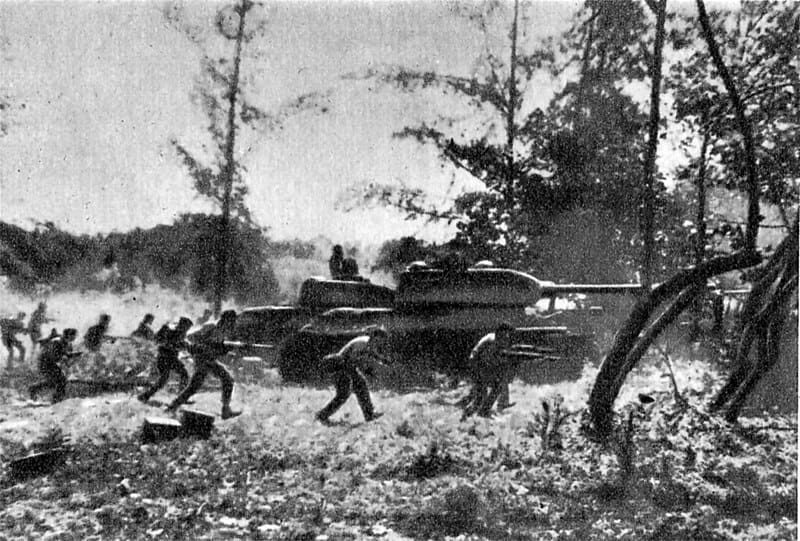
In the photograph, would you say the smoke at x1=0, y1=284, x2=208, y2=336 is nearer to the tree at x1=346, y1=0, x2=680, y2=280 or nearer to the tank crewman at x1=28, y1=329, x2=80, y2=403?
the tank crewman at x1=28, y1=329, x2=80, y2=403

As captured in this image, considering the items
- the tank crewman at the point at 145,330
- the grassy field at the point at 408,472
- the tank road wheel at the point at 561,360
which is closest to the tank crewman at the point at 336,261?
the grassy field at the point at 408,472

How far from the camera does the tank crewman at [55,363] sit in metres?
5.72

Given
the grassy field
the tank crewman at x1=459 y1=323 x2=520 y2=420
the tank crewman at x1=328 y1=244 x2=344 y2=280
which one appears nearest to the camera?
the grassy field

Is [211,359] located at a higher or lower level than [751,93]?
lower

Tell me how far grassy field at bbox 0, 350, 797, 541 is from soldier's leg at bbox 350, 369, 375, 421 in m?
0.12

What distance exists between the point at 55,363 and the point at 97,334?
0.45 metres

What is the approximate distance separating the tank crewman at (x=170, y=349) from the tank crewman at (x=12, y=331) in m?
1.18

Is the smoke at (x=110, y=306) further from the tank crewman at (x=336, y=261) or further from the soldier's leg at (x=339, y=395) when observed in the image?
the soldier's leg at (x=339, y=395)

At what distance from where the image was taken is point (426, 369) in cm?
722

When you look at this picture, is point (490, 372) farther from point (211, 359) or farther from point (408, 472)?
point (211, 359)

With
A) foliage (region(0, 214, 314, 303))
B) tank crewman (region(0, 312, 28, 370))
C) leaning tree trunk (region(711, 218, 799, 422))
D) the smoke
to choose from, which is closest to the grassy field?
leaning tree trunk (region(711, 218, 799, 422))

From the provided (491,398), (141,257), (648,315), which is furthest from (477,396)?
(141,257)

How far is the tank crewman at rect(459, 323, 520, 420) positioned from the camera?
6.56 m

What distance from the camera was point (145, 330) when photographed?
627 cm
